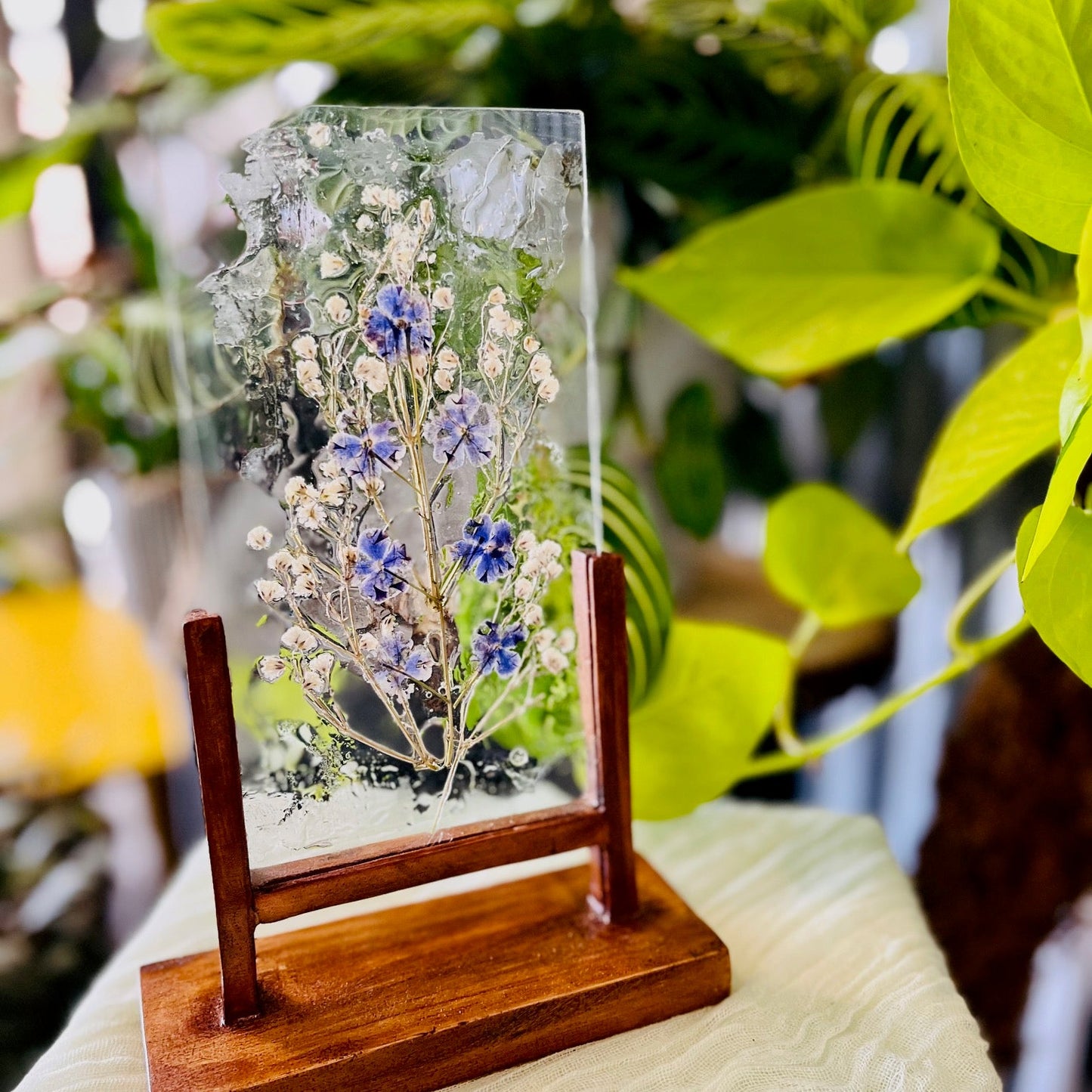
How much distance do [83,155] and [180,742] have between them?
2.17 ft

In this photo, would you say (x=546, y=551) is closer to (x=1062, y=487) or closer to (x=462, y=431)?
(x=462, y=431)

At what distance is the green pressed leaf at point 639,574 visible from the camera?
591 mm

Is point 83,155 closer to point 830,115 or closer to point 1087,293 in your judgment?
point 830,115

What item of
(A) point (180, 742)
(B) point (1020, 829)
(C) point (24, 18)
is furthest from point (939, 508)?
(C) point (24, 18)

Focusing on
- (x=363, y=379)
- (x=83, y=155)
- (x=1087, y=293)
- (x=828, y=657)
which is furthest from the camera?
(x=828, y=657)

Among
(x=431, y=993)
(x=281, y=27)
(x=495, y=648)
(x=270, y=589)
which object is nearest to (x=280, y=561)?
(x=270, y=589)

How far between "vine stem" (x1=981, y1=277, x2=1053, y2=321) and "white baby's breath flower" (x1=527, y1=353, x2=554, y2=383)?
0.30m

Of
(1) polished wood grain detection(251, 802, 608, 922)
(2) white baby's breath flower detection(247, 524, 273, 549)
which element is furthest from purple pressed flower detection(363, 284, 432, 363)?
(1) polished wood grain detection(251, 802, 608, 922)

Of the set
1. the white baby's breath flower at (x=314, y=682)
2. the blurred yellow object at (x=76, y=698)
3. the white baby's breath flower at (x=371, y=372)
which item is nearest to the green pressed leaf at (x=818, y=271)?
the white baby's breath flower at (x=371, y=372)

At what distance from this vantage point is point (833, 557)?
2.02ft

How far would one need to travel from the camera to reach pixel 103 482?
121 centimetres

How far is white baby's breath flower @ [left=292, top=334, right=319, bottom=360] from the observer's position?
17.5 inches

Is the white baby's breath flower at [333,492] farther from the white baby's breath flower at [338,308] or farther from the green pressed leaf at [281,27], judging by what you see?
the green pressed leaf at [281,27]

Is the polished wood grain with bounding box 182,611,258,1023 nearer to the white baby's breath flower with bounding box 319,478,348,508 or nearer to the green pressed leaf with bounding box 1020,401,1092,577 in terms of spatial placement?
the white baby's breath flower with bounding box 319,478,348,508
